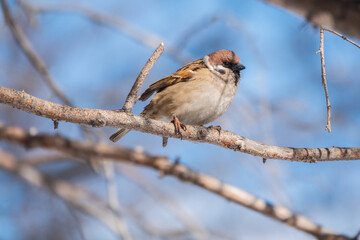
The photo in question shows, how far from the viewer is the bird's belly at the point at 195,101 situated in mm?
3766

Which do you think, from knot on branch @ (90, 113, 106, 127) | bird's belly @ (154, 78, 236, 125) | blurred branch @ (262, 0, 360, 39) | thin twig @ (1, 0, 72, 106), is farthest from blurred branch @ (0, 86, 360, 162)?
thin twig @ (1, 0, 72, 106)

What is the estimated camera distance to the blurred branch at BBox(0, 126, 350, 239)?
3.98 m

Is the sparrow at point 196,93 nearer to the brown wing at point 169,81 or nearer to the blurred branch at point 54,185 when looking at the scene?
the brown wing at point 169,81

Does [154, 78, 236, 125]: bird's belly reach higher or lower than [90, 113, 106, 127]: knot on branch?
higher

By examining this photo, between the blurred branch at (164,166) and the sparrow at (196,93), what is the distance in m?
0.58

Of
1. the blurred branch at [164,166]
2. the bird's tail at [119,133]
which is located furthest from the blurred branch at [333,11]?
the blurred branch at [164,166]

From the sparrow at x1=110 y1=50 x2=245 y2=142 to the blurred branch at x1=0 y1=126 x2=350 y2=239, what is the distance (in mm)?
581

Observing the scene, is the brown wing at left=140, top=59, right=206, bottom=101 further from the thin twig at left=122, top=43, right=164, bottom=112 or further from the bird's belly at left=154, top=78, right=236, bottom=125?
the thin twig at left=122, top=43, right=164, bottom=112

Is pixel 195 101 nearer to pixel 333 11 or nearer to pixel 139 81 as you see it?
pixel 139 81

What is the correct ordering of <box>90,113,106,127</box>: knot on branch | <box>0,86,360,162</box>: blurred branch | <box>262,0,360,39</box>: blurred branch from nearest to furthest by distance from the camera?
1. <box>262,0,360,39</box>: blurred branch
2. <box>0,86,360,162</box>: blurred branch
3. <box>90,113,106,127</box>: knot on branch

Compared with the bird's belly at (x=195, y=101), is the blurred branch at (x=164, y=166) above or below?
below

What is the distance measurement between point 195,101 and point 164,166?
87 cm

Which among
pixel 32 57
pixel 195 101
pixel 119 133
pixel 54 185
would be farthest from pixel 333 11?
pixel 54 185

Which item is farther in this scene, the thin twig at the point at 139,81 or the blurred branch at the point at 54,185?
the blurred branch at the point at 54,185
